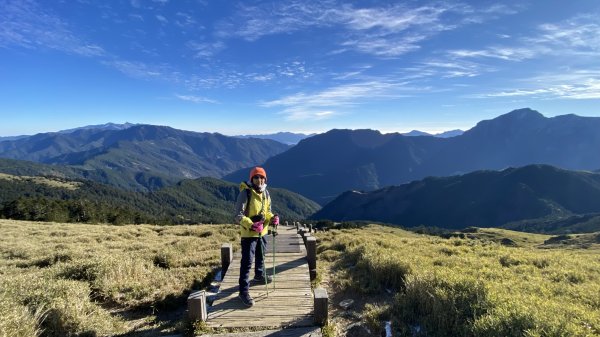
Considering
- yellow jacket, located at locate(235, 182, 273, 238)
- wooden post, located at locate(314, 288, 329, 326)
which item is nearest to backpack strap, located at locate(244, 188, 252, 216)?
yellow jacket, located at locate(235, 182, 273, 238)

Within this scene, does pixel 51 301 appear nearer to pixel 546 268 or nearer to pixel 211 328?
pixel 211 328

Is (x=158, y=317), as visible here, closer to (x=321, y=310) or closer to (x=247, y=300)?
(x=247, y=300)

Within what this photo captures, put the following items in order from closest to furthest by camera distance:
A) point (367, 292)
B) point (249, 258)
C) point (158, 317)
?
point (249, 258), point (158, 317), point (367, 292)

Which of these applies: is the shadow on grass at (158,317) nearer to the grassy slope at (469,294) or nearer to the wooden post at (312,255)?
the grassy slope at (469,294)

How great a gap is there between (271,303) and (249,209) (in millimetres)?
2645

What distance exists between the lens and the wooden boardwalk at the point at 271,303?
26.8ft

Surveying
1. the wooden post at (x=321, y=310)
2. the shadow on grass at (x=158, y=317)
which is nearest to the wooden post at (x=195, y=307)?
the shadow on grass at (x=158, y=317)

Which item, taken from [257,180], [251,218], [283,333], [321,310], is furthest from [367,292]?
[257,180]

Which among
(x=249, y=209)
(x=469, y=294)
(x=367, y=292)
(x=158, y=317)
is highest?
(x=249, y=209)

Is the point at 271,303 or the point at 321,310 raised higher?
the point at 321,310

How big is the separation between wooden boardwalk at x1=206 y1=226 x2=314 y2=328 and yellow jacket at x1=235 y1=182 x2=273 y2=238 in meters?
1.81

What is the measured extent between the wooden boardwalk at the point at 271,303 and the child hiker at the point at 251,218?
404 mm

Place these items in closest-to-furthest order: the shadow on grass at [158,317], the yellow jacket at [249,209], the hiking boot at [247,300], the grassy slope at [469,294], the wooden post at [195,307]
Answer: the grassy slope at [469,294]
the wooden post at [195,307]
the shadow on grass at [158,317]
the hiking boot at [247,300]
the yellow jacket at [249,209]

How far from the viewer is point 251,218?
31.6ft
